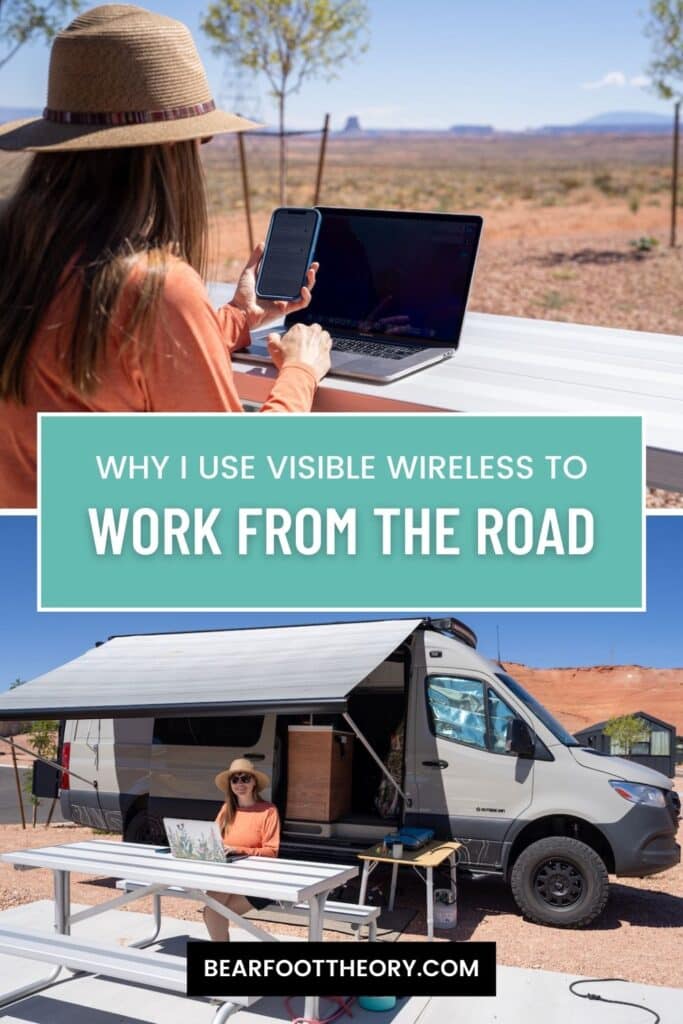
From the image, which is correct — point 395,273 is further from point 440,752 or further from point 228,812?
point 440,752

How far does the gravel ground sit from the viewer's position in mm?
4566

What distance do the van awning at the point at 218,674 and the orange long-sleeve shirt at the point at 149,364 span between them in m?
1.76

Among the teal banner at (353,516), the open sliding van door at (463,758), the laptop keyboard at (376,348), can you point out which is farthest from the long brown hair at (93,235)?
the open sliding van door at (463,758)

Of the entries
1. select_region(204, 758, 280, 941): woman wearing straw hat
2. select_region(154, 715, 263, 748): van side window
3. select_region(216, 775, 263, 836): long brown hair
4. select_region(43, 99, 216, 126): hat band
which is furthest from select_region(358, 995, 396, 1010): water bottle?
select_region(43, 99, 216, 126): hat band

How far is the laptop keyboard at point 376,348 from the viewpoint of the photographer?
10.1ft

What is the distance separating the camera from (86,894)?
661cm

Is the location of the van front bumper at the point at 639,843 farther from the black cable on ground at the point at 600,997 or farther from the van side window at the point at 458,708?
the black cable on ground at the point at 600,997

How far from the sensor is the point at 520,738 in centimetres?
509

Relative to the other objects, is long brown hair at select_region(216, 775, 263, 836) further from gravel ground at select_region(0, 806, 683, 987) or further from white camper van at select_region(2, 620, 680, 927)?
gravel ground at select_region(0, 806, 683, 987)

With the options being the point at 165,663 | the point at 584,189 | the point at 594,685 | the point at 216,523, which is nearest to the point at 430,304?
the point at 216,523

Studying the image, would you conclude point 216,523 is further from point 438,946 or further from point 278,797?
point 278,797

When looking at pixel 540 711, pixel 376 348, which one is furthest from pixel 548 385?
pixel 540 711

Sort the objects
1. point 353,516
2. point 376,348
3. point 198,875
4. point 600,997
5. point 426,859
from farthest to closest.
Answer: point 426,859 → point 600,997 → point 198,875 → point 376,348 → point 353,516

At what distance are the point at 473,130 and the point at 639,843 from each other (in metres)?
151
